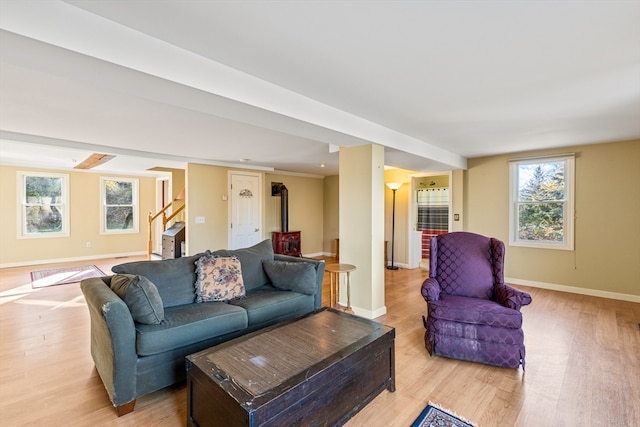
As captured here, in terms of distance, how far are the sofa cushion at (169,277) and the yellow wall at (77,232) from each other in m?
6.23

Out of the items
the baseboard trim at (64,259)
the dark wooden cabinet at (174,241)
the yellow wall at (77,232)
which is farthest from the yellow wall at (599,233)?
the baseboard trim at (64,259)

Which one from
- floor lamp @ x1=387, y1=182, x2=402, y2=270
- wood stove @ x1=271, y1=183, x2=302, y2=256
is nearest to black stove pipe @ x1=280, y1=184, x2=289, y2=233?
wood stove @ x1=271, y1=183, x2=302, y2=256

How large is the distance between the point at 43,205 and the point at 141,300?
7.05m

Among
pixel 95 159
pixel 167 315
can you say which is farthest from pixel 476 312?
pixel 95 159

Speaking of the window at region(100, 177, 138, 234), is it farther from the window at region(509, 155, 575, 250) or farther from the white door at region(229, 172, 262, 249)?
the window at region(509, 155, 575, 250)

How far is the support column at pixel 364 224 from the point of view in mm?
3588

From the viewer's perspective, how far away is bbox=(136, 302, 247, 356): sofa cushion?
2008 mm

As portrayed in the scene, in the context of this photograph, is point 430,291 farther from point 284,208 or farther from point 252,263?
point 284,208

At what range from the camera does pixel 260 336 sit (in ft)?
6.57

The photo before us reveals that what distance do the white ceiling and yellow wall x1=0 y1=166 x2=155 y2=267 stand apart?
3.94 metres

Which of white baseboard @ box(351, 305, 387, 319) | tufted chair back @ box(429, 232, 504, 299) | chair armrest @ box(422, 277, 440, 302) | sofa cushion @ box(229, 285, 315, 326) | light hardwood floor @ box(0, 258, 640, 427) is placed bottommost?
light hardwood floor @ box(0, 258, 640, 427)

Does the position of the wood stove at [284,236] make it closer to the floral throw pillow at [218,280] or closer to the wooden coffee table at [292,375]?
the floral throw pillow at [218,280]

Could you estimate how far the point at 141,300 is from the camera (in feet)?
6.88

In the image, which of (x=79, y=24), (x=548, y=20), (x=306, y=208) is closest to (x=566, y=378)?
(x=548, y=20)
